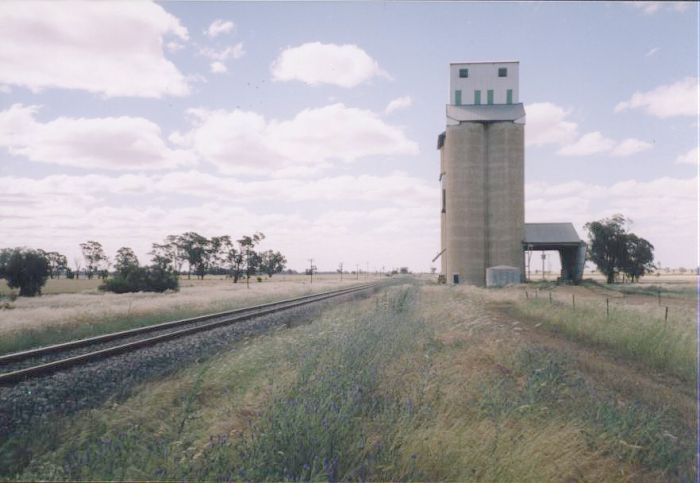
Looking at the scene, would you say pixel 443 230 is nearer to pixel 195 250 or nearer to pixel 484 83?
pixel 484 83

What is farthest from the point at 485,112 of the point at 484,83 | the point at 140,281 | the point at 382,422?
the point at 382,422

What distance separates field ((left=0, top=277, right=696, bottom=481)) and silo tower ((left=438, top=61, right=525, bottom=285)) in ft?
128

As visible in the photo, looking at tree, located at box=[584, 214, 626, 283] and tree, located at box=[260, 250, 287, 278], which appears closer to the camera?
tree, located at box=[584, 214, 626, 283]

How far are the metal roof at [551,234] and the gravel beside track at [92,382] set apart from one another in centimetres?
4239

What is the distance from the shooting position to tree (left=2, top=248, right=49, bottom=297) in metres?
37.6

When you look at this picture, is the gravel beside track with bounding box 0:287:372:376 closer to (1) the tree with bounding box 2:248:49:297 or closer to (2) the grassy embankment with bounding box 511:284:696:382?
(2) the grassy embankment with bounding box 511:284:696:382

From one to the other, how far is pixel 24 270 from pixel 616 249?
67961 millimetres

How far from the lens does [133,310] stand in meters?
20.4

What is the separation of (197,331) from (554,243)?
42.8m

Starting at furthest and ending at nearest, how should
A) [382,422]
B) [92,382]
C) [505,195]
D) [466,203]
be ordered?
[466,203], [505,195], [92,382], [382,422]

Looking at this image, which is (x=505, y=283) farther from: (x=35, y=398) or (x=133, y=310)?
(x=35, y=398)

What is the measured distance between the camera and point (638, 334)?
38.8 feet

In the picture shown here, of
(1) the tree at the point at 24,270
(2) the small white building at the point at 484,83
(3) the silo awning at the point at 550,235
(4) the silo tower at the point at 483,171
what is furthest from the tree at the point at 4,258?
(3) the silo awning at the point at 550,235

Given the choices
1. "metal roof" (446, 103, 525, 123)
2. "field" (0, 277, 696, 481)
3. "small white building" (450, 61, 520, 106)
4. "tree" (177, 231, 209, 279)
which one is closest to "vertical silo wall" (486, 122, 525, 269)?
"metal roof" (446, 103, 525, 123)
